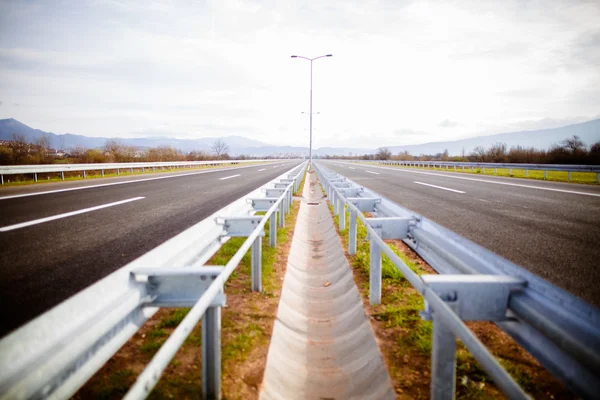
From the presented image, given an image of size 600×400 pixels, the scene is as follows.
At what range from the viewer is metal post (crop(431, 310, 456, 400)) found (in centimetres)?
165

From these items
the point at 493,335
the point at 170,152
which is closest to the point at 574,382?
the point at 493,335

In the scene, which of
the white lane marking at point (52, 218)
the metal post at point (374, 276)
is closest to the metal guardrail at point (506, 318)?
the metal post at point (374, 276)

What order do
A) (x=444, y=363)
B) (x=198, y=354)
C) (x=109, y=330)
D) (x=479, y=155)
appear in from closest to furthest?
1. (x=109, y=330)
2. (x=444, y=363)
3. (x=198, y=354)
4. (x=479, y=155)

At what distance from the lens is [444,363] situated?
1653 mm

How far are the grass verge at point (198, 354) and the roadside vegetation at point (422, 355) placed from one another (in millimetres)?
1139

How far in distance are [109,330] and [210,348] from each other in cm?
60

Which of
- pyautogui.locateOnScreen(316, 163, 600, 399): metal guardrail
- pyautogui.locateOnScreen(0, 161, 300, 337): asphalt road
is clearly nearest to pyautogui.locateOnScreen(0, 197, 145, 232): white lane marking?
pyautogui.locateOnScreen(0, 161, 300, 337): asphalt road

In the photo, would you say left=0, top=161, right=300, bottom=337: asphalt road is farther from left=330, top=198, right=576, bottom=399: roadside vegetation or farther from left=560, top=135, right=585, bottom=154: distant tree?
left=560, top=135, right=585, bottom=154: distant tree

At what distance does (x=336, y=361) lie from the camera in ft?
9.64

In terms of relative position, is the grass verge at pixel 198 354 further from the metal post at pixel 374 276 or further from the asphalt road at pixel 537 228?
the asphalt road at pixel 537 228

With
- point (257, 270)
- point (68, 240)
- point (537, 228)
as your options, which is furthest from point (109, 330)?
point (537, 228)

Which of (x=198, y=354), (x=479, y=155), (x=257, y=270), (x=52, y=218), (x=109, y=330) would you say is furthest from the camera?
(x=479, y=155)

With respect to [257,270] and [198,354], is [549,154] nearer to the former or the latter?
[257,270]

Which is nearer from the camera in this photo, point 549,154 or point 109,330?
point 109,330
